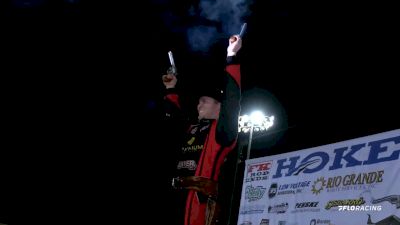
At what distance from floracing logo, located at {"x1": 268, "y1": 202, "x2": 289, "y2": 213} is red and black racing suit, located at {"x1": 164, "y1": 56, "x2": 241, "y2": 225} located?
400 cm

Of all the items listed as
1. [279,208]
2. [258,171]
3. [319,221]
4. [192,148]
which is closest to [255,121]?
[258,171]

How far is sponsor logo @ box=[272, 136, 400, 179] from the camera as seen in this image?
573cm

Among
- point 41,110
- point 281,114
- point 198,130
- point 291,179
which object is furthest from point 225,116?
point 281,114

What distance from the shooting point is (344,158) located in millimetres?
6395

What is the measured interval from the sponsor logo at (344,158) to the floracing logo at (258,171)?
0.24 meters

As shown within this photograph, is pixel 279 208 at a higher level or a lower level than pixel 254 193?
lower

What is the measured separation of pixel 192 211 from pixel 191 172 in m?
0.33

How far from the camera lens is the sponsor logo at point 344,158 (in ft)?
18.8

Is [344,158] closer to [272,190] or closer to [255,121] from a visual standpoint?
[272,190]

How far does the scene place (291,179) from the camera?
7.23 m

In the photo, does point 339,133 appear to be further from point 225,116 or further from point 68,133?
point 225,116

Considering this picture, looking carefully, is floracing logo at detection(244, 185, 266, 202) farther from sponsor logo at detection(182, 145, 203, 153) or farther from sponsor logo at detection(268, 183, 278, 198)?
sponsor logo at detection(182, 145, 203, 153)

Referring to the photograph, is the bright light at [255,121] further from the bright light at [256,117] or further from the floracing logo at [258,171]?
the floracing logo at [258,171]

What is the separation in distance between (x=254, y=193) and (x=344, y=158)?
2.18 metres
